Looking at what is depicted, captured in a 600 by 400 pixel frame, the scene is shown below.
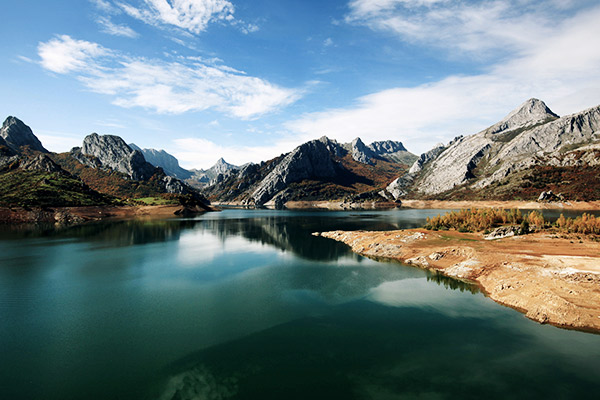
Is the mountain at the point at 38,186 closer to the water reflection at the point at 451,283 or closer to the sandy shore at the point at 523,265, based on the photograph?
the sandy shore at the point at 523,265

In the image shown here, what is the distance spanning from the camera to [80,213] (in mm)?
129375

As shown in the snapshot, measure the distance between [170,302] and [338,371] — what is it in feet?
75.0

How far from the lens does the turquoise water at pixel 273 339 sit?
18016 millimetres

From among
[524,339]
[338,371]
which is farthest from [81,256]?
[524,339]

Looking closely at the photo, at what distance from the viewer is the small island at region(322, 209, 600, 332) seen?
93.6 feet

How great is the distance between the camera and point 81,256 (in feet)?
188

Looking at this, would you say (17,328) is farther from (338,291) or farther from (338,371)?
(338,291)

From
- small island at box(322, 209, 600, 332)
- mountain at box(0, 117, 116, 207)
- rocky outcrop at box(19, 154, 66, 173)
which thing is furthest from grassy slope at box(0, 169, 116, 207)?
small island at box(322, 209, 600, 332)

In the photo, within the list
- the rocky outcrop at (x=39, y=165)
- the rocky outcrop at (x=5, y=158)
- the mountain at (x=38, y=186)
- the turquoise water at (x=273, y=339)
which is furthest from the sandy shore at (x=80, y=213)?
the turquoise water at (x=273, y=339)

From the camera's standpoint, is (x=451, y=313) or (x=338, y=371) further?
(x=451, y=313)

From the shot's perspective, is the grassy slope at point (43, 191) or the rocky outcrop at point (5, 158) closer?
the grassy slope at point (43, 191)

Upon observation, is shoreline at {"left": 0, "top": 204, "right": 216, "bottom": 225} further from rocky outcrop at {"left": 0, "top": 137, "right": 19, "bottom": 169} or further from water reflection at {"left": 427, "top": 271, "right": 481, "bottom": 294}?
water reflection at {"left": 427, "top": 271, "right": 481, "bottom": 294}

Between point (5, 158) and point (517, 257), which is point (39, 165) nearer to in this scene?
point (5, 158)

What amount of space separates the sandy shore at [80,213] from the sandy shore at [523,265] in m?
134
